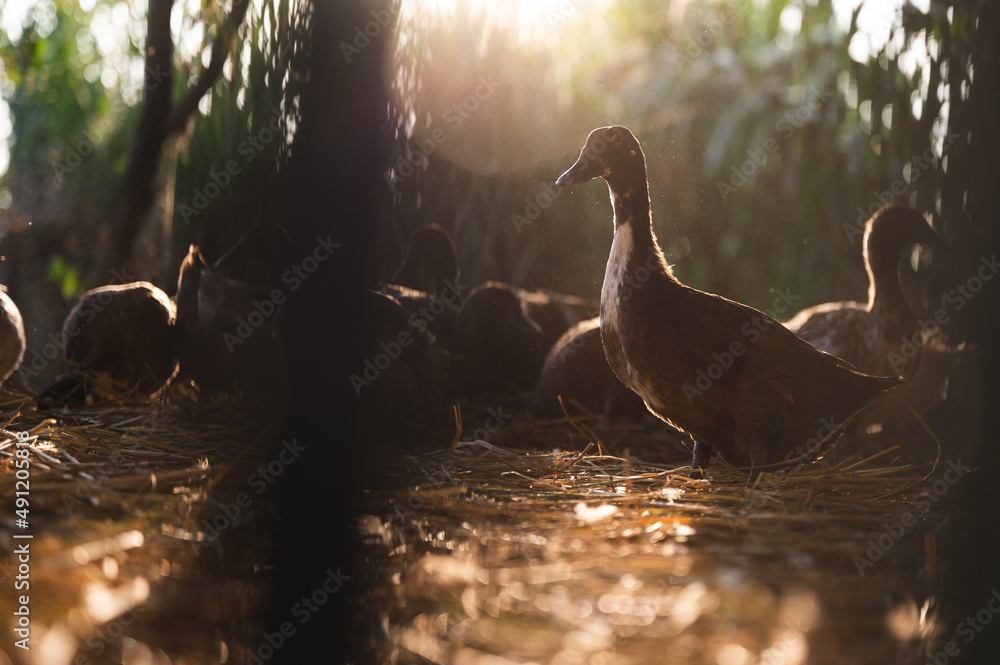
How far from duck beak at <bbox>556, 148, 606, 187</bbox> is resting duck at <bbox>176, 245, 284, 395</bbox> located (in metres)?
0.94

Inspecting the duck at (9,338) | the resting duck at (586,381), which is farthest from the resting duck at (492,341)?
the duck at (9,338)

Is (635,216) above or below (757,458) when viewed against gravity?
above

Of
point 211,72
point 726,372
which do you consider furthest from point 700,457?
point 211,72

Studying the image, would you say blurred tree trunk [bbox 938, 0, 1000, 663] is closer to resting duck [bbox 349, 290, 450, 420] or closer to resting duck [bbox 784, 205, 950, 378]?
resting duck [bbox 784, 205, 950, 378]

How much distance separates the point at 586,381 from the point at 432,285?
726 mm

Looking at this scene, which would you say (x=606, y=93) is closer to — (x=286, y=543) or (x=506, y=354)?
(x=506, y=354)

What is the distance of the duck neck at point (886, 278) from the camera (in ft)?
8.71

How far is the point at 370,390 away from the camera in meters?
1.12

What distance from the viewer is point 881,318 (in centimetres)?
263

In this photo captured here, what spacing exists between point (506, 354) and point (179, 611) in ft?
7.17

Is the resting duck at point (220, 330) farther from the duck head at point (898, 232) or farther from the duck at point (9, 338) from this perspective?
the duck head at point (898, 232)

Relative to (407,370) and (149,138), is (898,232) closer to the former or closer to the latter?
(407,370)

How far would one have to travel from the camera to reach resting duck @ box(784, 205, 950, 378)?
2.56 m

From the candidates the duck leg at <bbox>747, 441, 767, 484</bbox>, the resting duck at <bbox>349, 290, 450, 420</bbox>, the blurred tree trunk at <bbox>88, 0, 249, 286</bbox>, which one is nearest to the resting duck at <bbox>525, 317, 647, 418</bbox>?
the resting duck at <bbox>349, 290, 450, 420</bbox>
